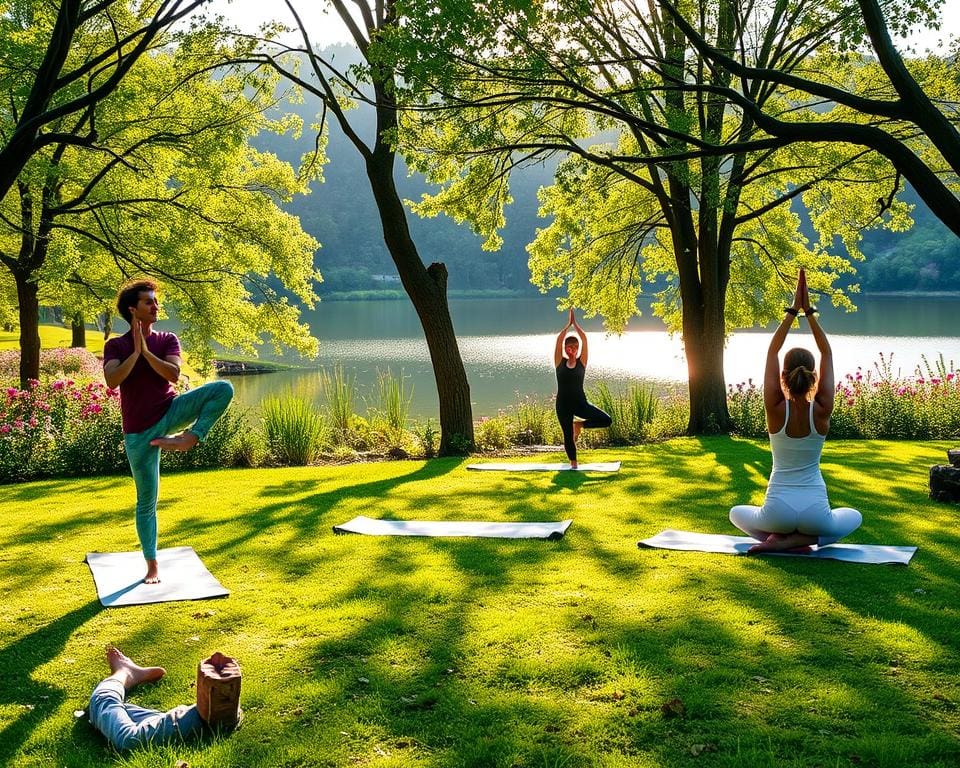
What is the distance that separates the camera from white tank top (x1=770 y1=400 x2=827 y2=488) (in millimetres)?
6172

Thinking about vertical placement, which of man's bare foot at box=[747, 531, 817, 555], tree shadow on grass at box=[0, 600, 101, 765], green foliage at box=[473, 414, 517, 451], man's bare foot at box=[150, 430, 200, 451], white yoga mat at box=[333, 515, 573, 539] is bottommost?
green foliage at box=[473, 414, 517, 451]

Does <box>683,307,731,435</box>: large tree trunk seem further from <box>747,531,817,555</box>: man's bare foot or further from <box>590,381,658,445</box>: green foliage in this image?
<box>747,531,817,555</box>: man's bare foot

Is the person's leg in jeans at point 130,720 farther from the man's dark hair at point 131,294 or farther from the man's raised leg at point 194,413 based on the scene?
the man's dark hair at point 131,294

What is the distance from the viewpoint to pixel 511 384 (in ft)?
95.5

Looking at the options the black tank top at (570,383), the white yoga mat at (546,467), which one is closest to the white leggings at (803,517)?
the white yoga mat at (546,467)

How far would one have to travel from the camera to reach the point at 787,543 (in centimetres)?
645

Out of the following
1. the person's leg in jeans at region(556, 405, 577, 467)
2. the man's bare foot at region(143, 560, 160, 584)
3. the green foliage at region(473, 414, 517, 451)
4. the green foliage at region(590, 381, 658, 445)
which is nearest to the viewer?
the man's bare foot at region(143, 560, 160, 584)

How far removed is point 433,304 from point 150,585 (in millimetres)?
8796

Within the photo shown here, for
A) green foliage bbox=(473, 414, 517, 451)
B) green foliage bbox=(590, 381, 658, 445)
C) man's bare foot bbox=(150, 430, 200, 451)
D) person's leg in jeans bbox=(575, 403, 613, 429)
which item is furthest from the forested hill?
man's bare foot bbox=(150, 430, 200, 451)

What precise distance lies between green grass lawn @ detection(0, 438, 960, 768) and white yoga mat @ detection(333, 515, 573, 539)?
0.75ft

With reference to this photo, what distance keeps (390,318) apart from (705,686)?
75.2m

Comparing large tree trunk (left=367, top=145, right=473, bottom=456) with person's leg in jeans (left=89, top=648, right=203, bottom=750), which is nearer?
person's leg in jeans (left=89, top=648, right=203, bottom=750)

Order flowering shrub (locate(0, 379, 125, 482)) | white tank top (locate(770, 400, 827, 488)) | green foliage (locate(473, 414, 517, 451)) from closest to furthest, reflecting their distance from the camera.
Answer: white tank top (locate(770, 400, 827, 488)), flowering shrub (locate(0, 379, 125, 482)), green foliage (locate(473, 414, 517, 451))

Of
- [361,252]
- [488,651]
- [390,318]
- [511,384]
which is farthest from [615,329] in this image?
[361,252]
